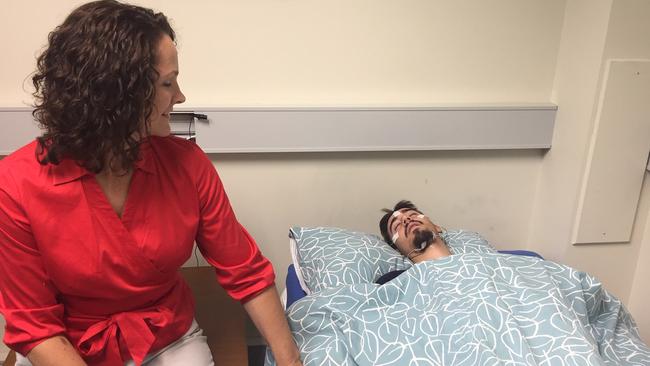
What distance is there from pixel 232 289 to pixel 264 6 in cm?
101

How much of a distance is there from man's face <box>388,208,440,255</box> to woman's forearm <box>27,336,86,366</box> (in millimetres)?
1091

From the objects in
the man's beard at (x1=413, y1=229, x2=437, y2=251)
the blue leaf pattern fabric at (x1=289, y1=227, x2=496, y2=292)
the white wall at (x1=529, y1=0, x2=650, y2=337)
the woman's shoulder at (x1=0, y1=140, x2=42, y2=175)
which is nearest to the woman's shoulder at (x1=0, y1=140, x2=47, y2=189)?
the woman's shoulder at (x1=0, y1=140, x2=42, y2=175)

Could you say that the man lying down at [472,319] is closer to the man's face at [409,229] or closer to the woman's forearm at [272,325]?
the woman's forearm at [272,325]

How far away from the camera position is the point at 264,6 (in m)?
1.76

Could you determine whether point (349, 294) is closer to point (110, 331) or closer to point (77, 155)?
point (110, 331)

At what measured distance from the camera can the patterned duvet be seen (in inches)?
49.3

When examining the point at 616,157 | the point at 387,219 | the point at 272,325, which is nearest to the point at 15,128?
the point at 272,325

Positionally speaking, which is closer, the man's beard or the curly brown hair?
the curly brown hair

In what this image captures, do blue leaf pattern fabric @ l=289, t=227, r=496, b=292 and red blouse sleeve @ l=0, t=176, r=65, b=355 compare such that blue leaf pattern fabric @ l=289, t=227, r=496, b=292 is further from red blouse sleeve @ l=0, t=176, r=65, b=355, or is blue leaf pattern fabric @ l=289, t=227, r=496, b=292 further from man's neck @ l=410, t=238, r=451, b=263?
red blouse sleeve @ l=0, t=176, r=65, b=355

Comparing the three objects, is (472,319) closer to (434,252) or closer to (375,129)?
(434,252)

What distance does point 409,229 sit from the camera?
1.80 m

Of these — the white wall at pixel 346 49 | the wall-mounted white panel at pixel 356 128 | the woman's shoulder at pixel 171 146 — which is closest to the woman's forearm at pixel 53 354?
the woman's shoulder at pixel 171 146

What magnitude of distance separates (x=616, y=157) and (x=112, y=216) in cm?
170

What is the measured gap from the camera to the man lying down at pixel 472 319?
125 cm
